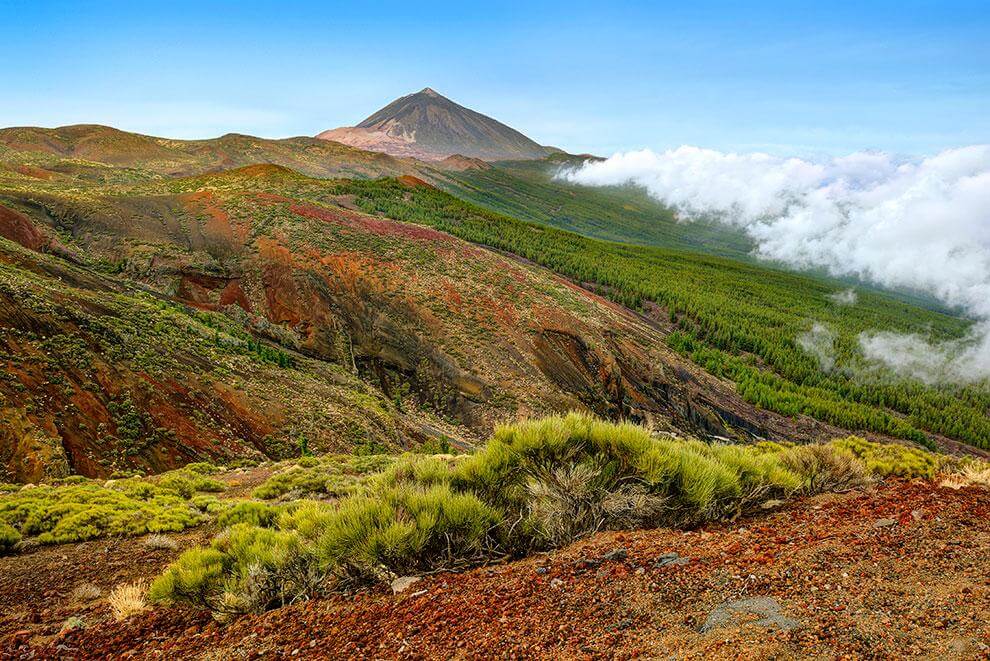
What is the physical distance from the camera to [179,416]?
1565 cm

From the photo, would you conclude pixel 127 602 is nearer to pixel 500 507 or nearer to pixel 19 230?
pixel 500 507

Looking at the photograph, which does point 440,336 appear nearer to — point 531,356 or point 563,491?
point 531,356

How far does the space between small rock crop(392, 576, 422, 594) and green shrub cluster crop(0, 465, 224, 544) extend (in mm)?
5860

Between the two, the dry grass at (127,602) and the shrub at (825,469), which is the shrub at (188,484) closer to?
the dry grass at (127,602)

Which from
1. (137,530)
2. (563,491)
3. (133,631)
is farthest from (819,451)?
(137,530)

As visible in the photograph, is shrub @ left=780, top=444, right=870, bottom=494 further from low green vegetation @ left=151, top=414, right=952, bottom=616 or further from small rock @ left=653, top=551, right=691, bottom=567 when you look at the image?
small rock @ left=653, top=551, right=691, bottom=567

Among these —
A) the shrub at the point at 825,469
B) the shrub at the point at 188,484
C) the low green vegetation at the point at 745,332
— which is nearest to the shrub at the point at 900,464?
the shrub at the point at 825,469

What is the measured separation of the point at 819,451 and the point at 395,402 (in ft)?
68.4

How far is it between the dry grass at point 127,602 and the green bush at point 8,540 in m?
3.25

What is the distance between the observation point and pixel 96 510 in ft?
28.0

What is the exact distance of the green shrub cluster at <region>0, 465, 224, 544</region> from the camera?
7.96 meters

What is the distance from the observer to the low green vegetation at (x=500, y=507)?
5.05 metres

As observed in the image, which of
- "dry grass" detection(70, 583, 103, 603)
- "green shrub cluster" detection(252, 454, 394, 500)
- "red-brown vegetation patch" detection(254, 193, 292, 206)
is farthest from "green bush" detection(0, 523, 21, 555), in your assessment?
"red-brown vegetation patch" detection(254, 193, 292, 206)

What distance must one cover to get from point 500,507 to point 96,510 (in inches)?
297
